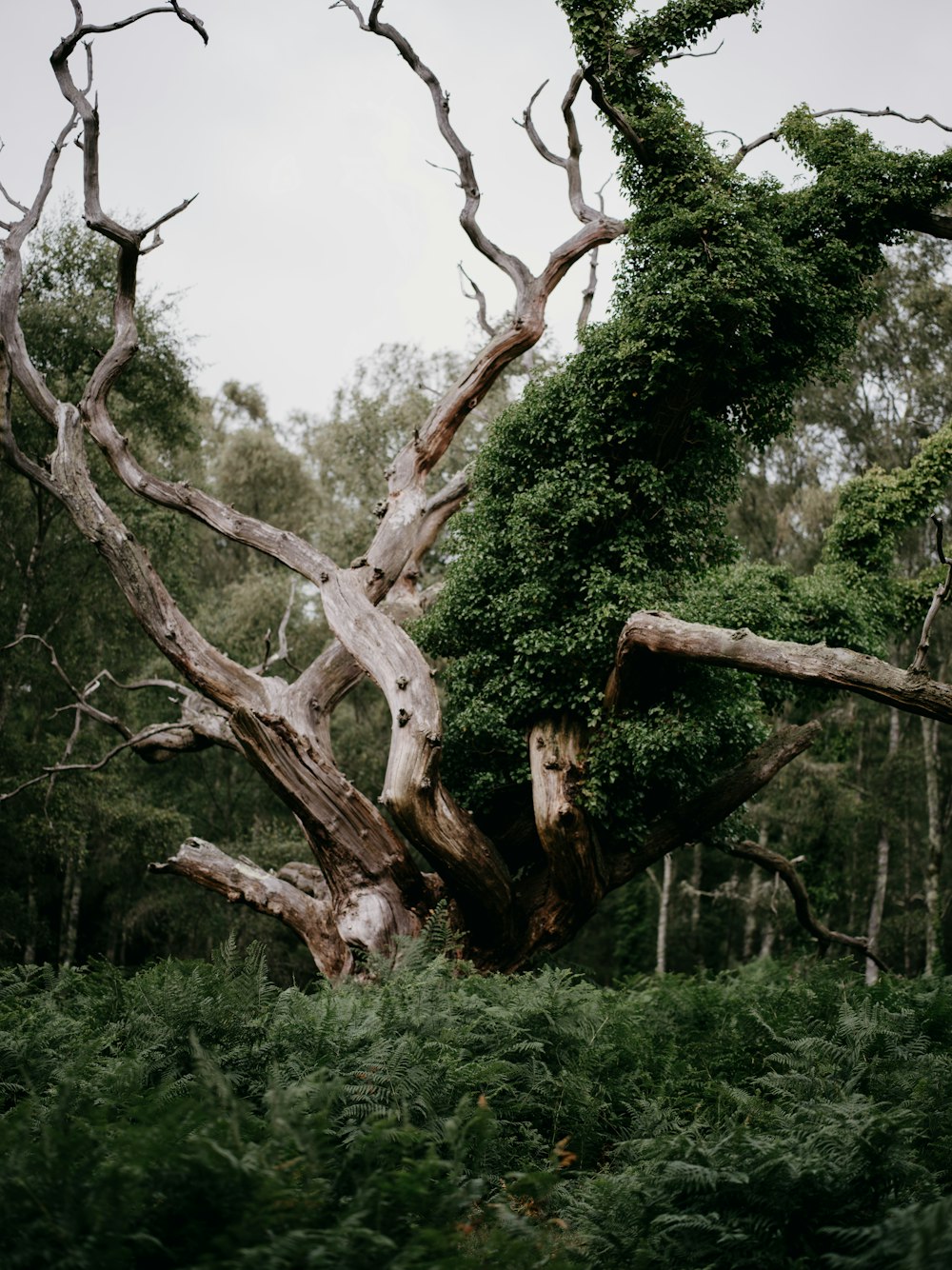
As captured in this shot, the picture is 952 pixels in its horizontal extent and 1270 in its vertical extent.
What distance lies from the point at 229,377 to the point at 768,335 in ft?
91.9

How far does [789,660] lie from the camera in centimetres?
897

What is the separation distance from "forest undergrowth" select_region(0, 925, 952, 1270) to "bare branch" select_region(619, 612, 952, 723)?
241 centimetres

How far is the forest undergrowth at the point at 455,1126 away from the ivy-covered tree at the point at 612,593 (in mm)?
2699

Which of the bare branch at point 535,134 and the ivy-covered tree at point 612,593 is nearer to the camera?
the ivy-covered tree at point 612,593

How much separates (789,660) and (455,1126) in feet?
19.7

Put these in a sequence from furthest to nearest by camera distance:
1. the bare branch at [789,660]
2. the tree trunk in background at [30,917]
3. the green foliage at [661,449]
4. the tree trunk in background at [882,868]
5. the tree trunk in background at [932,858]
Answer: the tree trunk in background at [882,868] → the tree trunk in background at [932,858] → the tree trunk in background at [30,917] → the green foliage at [661,449] → the bare branch at [789,660]

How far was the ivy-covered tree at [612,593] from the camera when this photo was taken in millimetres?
10688

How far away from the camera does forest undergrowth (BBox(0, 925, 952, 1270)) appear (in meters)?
3.03

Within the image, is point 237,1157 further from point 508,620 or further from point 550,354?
point 550,354

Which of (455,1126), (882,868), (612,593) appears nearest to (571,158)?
(612,593)

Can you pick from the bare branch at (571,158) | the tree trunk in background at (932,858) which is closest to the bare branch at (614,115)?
the bare branch at (571,158)

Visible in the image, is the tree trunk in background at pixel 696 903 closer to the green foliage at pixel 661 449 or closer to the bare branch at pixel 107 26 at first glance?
the green foliage at pixel 661 449

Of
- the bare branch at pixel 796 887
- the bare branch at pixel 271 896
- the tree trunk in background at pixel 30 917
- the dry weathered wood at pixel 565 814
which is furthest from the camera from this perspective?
the tree trunk in background at pixel 30 917

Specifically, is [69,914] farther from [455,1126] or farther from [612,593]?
[455,1126]
